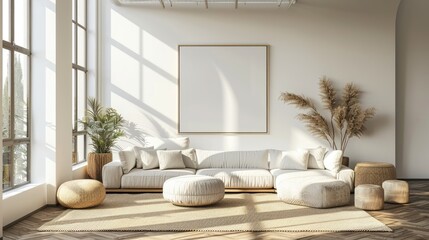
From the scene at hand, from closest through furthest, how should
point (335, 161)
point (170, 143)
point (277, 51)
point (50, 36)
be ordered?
point (50, 36) → point (335, 161) → point (170, 143) → point (277, 51)

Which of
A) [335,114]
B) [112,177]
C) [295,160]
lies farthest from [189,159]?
[335,114]

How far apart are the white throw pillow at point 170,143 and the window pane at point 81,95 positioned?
136 centimetres

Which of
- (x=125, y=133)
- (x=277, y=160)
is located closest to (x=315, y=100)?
(x=277, y=160)

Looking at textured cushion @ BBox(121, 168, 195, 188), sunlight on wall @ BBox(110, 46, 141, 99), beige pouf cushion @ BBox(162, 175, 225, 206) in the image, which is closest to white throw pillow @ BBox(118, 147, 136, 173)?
textured cushion @ BBox(121, 168, 195, 188)

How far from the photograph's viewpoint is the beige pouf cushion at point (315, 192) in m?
7.10

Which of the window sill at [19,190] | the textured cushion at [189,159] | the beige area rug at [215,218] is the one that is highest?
the textured cushion at [189,159]

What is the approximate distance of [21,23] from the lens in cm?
690

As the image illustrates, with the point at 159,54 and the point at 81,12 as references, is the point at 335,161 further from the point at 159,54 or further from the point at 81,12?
the point at 81,12

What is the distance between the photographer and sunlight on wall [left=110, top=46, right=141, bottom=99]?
999 centimetres

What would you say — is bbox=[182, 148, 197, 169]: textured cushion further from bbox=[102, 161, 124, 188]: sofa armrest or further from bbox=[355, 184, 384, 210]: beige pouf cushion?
bbox=[355, 184, 384, 210]: beige pouf cushion

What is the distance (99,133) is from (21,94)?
2.34 metres

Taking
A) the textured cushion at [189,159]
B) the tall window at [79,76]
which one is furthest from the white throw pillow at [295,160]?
the tall window at [79,76]

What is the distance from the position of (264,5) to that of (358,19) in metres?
1.81

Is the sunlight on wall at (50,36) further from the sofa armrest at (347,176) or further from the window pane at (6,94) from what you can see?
the sofa armrest at (347,176)
